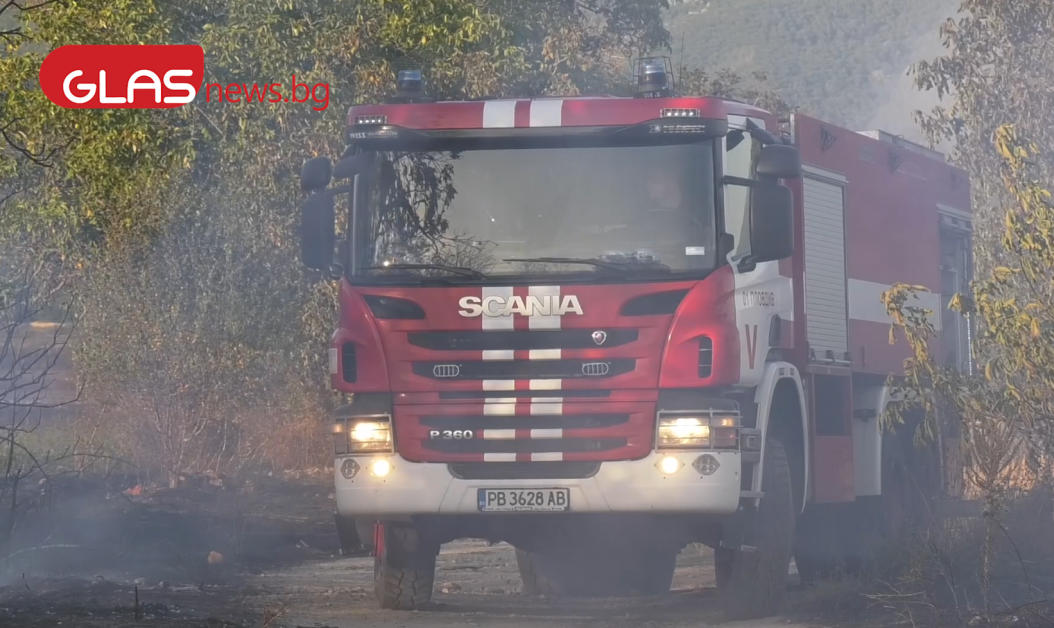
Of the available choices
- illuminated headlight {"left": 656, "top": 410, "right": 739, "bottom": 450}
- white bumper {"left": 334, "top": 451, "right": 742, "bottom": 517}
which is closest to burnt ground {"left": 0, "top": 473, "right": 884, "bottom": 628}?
white bumper {"left": 334, "top": 451, "right": 742, "bottom": 517}

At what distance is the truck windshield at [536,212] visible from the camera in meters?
A: 9.42

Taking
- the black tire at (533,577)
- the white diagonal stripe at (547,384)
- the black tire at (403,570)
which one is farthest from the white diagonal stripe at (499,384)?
the black tire at (533,577)

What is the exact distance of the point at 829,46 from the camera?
116562 mm

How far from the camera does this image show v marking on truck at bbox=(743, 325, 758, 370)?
965 cm

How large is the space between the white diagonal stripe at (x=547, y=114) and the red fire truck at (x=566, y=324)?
12 millimetres

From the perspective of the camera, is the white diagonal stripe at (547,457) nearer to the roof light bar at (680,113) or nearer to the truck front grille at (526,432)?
the truck front grille at (526,432)

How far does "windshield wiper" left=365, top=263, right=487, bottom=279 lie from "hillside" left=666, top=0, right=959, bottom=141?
306 ft

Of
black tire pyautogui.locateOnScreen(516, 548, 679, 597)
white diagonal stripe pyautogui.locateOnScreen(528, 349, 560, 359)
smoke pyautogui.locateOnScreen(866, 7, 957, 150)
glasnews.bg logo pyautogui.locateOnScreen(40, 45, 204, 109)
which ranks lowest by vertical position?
black tire pyautogui.locateOnScreen(516, 548, 679, 597)

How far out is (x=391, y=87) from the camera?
19.5m

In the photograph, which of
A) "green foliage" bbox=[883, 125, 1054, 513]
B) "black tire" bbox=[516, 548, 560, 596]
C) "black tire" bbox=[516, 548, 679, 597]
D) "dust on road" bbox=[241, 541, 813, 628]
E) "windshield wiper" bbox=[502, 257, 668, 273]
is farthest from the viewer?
"black tire" bbox=[516, 548, 560, 596]

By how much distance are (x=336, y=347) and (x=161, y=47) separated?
12231 millimetres

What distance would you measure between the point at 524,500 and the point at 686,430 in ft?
3.43

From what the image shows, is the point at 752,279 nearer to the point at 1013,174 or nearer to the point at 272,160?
the point at 1013,174

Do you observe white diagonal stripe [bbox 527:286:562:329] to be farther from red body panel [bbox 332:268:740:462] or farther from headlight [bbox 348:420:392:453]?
headlight [bbox 348:420:392:453]
